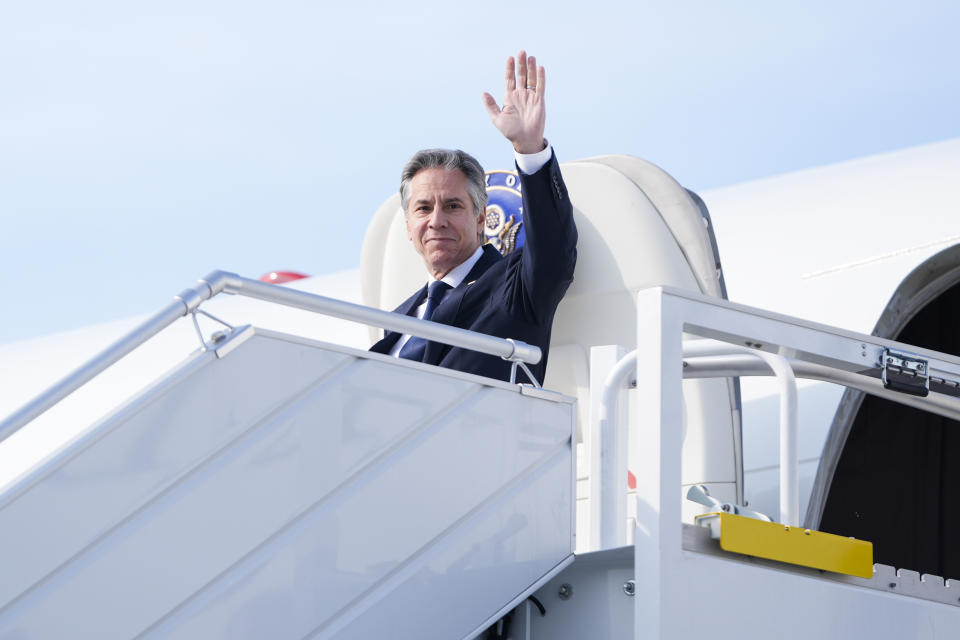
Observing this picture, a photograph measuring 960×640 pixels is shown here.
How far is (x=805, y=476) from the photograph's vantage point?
4609 mm

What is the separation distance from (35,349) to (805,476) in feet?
23.8

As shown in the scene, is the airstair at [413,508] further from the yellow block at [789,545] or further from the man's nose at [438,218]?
the man's nose at [438,218]

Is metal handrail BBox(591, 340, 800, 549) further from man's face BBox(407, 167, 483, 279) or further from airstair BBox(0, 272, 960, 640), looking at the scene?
man's face BBox(407, 167, 483, 279)

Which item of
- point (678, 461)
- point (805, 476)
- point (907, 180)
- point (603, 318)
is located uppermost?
point (907, 180)

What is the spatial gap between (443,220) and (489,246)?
0.22 m

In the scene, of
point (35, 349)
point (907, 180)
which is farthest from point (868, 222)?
point (35, 349)

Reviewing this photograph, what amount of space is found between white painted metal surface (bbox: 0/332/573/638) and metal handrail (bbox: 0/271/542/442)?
92mm

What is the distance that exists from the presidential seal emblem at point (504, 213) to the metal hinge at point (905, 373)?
2.19 m

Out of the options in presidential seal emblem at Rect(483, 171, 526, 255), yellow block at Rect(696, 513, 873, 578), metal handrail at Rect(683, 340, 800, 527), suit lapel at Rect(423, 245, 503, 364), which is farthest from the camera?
presidential seal emblem at Rect(483, 171, 526, 255)

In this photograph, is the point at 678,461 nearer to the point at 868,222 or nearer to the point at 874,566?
the point at 874,566

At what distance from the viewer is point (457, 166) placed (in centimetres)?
479

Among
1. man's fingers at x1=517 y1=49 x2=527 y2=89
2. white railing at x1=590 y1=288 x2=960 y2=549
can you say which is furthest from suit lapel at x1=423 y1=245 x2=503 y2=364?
white railing at x1=590 y1=288 x2=960 y2=549

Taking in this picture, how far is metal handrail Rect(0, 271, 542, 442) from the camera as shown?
2352mm

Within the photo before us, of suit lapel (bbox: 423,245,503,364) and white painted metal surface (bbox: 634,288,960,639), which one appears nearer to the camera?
white painted metal surface (bbox: 634,288,960,639)
